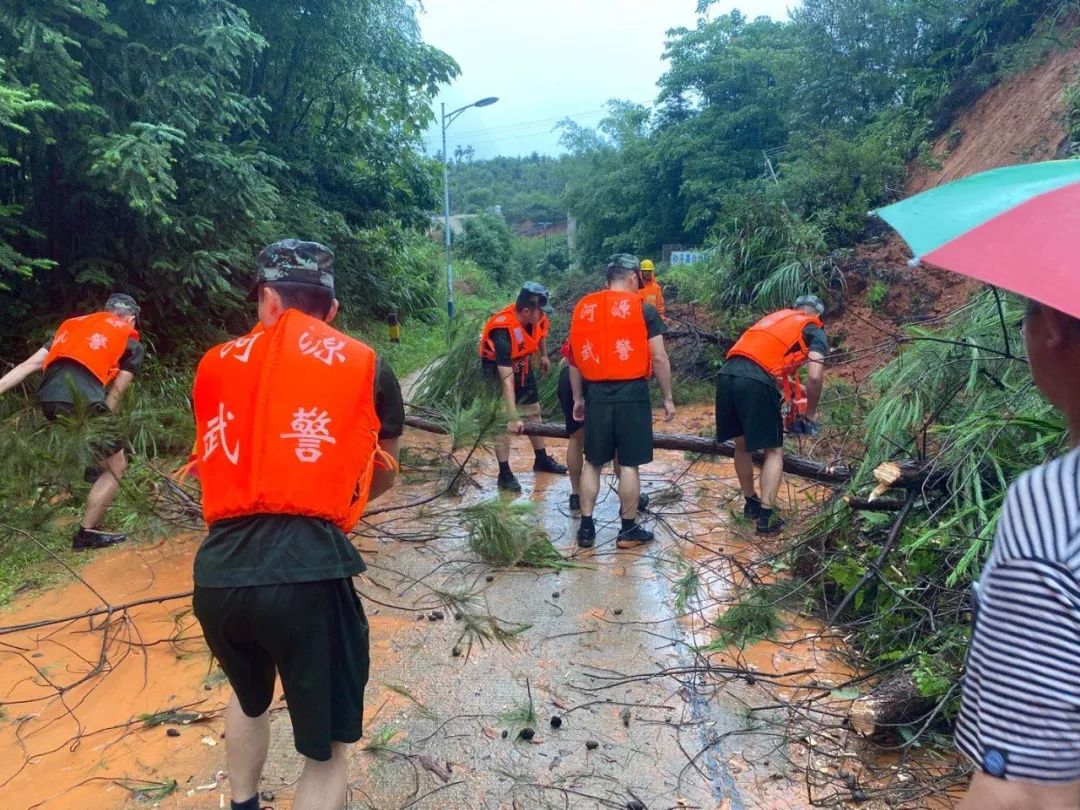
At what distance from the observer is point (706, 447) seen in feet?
20.6

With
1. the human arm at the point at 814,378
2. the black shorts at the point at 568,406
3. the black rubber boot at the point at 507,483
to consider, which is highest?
the human arm at the point at 814,378

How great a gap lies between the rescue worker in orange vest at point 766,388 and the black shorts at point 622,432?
64cm

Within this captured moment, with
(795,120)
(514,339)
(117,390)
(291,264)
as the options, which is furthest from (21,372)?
(795,120)

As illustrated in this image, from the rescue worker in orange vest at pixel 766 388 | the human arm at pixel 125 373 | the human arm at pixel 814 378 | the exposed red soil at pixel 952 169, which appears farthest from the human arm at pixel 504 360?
the exposed red soil at pixel 952 169

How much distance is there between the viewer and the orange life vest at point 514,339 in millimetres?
6426

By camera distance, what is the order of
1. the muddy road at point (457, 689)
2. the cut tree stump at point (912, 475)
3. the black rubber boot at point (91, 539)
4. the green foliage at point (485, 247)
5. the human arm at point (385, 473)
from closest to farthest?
the human arm at point (385, 473) < the muddy road at point (457, 689) < the cut tree stump at point (912, 475) < the black rubber boot at point (91, 539) < the green foliage at point (485, 247)

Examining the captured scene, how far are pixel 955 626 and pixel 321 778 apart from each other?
248 cm

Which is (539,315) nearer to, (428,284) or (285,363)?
(285,363)

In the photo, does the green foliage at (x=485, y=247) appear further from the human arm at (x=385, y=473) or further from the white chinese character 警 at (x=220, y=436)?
the white chinese character 警 at (x=220, y=436)

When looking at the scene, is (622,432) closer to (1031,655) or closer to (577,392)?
(577,392)

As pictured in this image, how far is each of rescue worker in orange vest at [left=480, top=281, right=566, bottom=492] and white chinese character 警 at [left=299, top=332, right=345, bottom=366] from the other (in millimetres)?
3872

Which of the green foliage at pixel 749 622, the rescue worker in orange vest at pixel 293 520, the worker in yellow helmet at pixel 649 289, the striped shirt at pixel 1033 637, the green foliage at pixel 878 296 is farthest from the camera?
the green foliage at pixel 878 296

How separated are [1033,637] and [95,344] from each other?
218 inches

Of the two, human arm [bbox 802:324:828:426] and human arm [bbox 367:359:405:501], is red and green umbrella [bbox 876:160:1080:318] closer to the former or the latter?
human arm [bbox 367:359:405:501]
